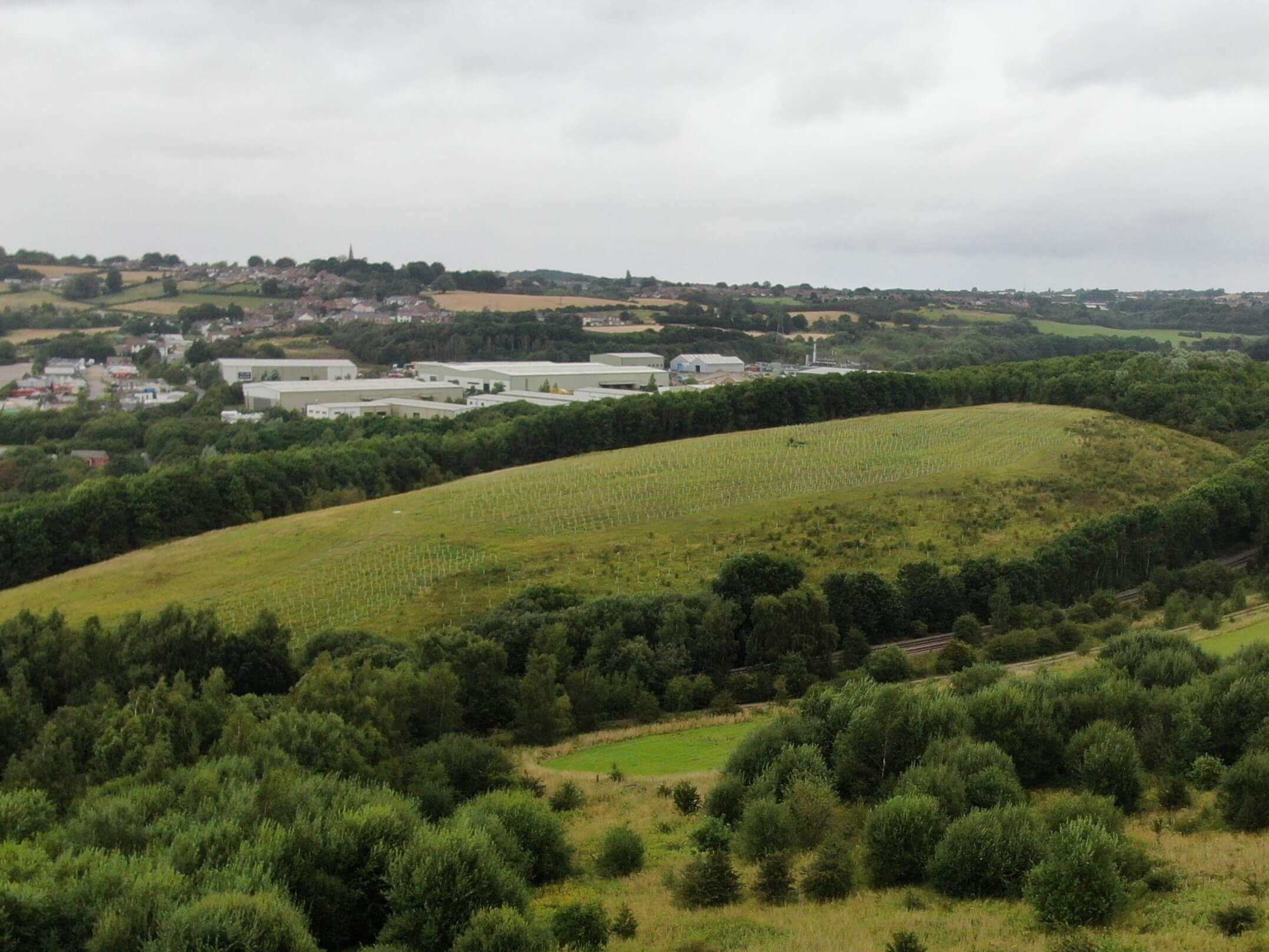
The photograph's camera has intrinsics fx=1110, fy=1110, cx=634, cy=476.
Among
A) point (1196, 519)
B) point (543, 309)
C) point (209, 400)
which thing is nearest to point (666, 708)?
point (1196, 519)

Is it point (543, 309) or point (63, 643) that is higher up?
point (543, 309)

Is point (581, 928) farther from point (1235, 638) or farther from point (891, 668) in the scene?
point (1235, 638)

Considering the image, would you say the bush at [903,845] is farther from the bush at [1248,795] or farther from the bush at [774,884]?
the bush at [1248,795]

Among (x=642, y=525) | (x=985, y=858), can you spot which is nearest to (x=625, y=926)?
(x=985, y=858)

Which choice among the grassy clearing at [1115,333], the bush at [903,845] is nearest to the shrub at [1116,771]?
the bush at [903,845]

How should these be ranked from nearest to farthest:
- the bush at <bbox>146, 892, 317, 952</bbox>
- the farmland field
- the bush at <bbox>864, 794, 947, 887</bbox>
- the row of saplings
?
the bush at <bbox>146, 892, 317, 952</bbox> < the row of saplings < the bush at <bbox>864, 794, 947, 887</bbox> < the farmland field

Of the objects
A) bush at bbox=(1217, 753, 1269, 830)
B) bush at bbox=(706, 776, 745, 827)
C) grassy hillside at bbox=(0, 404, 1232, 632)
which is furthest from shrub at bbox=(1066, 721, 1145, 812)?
grassy hillside at bbox=(0, 404, 1232, 632)

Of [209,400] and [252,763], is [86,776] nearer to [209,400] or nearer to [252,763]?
[252,763]

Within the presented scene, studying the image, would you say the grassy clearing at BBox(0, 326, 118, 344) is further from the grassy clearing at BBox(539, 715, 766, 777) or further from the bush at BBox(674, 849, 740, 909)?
the bush at BBox(674, 849, 740, 909)
